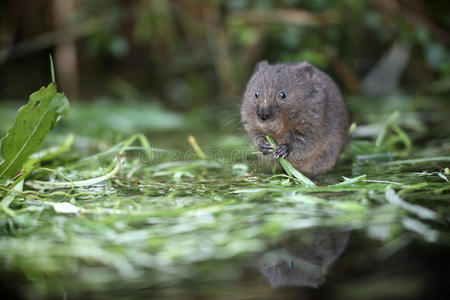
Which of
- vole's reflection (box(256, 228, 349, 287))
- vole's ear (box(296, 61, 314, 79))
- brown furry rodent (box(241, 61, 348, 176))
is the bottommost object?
vole's reflection (box(256, 228, 349, 287))

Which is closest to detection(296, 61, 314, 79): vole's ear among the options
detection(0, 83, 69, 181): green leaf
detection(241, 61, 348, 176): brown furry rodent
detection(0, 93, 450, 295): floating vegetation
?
detection(241, 61, 348, 176): brown furry rodent

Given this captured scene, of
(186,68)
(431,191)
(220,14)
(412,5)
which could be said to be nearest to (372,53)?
(412,5)

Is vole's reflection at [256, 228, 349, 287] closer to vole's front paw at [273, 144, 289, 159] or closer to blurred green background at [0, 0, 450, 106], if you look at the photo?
vole's front paw at [273, 144, 289, 159]

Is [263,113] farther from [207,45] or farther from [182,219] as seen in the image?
[207,45]

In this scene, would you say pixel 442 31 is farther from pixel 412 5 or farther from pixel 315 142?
pixel 315 142

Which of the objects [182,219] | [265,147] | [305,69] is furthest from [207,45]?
[182,219]

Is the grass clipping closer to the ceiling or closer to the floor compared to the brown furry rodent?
closer to the floor
